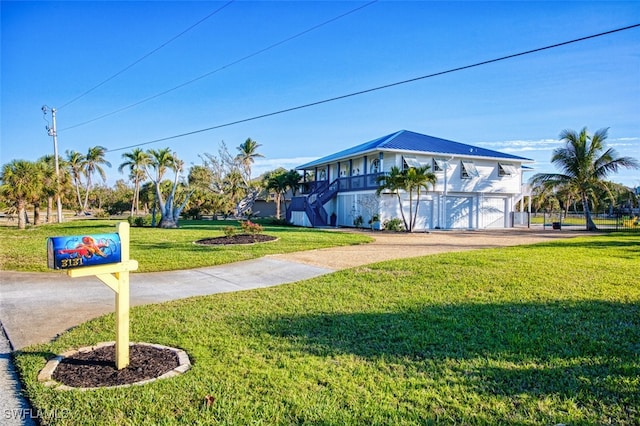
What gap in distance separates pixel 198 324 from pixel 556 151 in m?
27.7

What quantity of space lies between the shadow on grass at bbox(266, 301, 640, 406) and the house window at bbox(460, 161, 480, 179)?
2322 cm

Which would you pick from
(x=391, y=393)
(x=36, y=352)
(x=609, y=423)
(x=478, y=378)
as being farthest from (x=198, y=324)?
(x=609, y=423)

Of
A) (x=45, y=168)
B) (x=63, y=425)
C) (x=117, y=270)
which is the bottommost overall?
(x=63, y=425)

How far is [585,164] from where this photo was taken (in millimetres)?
26250

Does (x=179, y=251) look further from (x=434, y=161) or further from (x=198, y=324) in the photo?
(x=434, y=161)

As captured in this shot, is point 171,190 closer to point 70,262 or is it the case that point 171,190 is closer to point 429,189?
point 429,189

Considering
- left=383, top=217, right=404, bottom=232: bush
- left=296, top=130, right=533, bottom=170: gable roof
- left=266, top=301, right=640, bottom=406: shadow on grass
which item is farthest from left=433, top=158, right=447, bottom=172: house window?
left=266, top=301, right=640, bottom=406: shadow on grass

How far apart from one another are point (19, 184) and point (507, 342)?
1090 inches

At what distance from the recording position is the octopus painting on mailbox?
343 cm

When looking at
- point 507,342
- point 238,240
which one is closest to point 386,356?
point 507,342

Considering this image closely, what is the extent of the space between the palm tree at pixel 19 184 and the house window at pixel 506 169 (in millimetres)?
29986

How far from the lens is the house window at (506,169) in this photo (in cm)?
3019

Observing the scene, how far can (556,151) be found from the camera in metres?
27.1

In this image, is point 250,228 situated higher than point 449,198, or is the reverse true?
point 449,198
